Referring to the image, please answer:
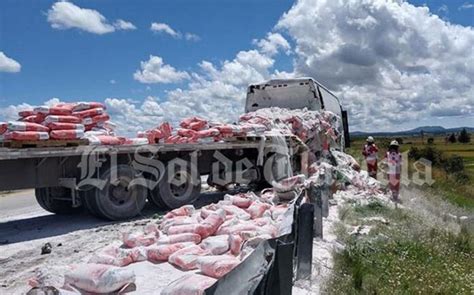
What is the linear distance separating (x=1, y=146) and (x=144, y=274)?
4.03 metres

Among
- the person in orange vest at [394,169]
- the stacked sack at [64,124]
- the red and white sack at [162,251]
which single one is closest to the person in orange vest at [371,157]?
the person in orange vest at [394,169]

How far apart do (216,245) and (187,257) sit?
393mm

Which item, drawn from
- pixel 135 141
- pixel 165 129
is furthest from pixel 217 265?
pixel 165 129

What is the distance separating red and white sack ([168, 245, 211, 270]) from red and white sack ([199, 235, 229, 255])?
0.07 meters

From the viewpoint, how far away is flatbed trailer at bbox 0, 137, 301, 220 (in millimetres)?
7816

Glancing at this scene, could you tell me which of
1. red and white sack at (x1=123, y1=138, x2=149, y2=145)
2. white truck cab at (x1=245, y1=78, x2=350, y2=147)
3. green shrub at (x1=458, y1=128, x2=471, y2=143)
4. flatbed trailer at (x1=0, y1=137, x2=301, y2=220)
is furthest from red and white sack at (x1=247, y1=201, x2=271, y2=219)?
green shrub at (x1=458, y1=128, x2=471, y2=143)

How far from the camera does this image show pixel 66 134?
26.3 feet

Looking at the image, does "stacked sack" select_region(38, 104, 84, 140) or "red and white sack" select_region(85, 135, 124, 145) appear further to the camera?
"red and white sack" select_region(85, 135, 124, 145)

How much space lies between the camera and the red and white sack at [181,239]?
19.5 ft

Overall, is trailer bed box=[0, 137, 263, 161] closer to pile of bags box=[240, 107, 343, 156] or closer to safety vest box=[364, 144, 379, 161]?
pile of bags box=[240, 107, 343, 156]

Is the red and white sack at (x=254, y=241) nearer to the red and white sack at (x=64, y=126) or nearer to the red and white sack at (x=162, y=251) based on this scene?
the red and white sack at (x=162, y=251)

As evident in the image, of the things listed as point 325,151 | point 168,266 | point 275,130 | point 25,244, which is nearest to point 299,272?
point 168,266

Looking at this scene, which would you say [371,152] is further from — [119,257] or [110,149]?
[119,257]

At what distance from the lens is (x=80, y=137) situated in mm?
8195
